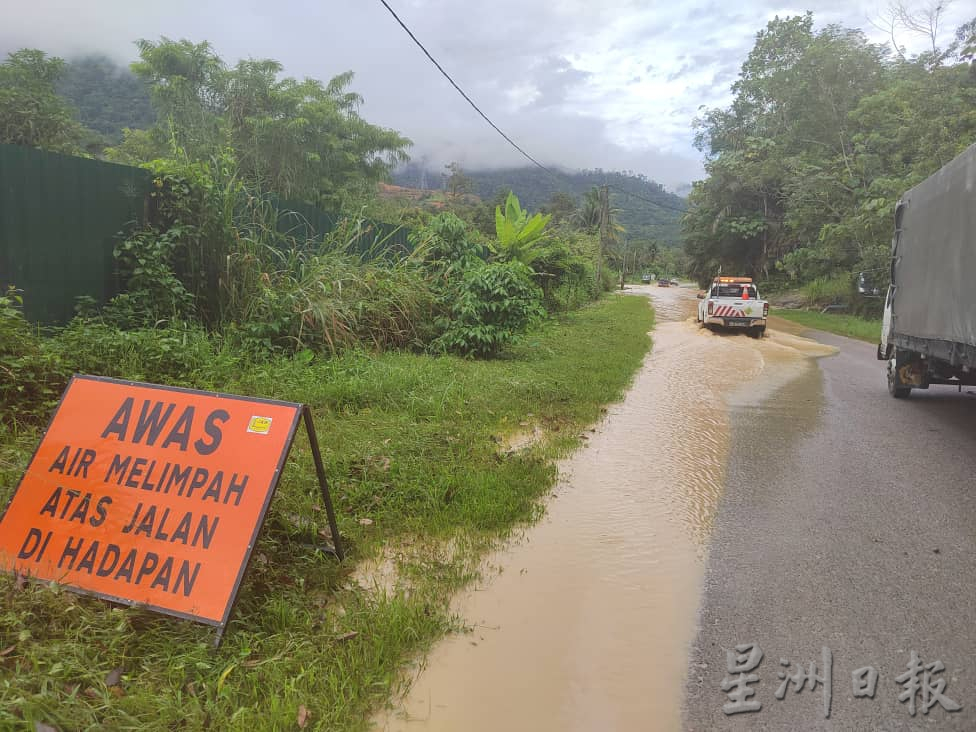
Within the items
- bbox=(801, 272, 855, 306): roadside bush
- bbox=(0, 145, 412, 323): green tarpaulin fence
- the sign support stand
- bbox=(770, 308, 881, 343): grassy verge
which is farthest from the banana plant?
bbox=(801, 272, 855, 306): roadside bush

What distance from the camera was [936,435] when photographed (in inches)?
251

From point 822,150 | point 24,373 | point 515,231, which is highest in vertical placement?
point 822,150

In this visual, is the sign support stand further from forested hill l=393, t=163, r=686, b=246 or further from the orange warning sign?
forested hill l=393, t=163, r=686, b=246

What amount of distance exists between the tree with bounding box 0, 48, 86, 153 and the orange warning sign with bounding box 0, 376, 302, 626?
1340 inches

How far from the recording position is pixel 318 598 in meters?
3.00

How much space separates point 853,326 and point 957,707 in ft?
69.0

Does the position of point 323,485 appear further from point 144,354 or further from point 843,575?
point 144,354

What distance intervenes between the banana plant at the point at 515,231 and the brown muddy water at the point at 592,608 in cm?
924

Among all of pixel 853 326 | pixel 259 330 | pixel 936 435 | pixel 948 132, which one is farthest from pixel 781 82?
pixel 259 330

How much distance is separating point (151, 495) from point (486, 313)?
7.20 meters

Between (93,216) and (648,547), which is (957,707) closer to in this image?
(648,547)

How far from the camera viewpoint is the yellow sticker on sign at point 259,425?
290 cm

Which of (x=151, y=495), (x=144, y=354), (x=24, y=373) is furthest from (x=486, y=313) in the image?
(x=151, y=495)

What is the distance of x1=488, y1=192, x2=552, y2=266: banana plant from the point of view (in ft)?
47.9
